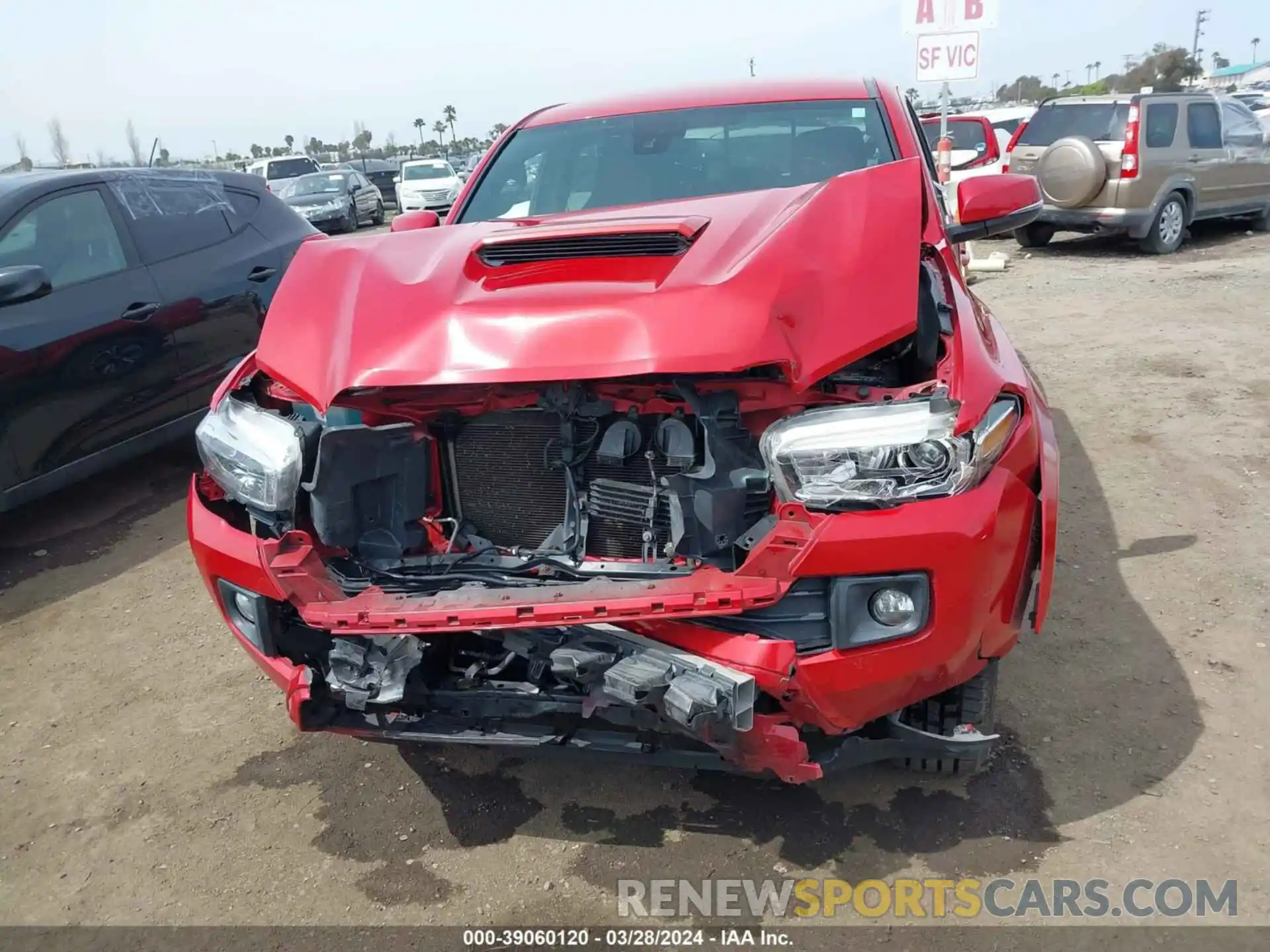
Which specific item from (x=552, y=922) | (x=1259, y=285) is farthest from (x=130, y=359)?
(x=1259, y=285)

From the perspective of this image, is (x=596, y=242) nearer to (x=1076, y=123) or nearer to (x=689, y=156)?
(x=689, y=156)

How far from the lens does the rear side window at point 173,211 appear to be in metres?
5.05

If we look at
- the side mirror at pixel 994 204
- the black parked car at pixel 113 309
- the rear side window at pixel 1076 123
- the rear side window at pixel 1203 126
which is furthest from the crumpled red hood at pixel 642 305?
the rear side window at pixel 1203 126

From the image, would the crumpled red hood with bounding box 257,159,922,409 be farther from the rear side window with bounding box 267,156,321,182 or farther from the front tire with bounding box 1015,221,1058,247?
the rear side window with bounding box 267,156,321,182

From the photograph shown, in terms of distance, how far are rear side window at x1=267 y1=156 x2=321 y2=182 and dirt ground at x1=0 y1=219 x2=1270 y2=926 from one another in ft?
74.9

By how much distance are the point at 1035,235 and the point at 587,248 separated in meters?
10.9

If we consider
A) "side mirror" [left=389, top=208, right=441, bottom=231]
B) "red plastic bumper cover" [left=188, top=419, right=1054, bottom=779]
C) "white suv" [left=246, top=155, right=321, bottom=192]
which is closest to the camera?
"red plastic bumper cover" [left=188, top=419, right=1054, bottom=779]

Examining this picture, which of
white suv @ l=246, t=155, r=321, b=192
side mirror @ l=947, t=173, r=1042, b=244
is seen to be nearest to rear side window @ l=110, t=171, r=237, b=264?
side mirror @ l=947, t=173, r=1042, b=244

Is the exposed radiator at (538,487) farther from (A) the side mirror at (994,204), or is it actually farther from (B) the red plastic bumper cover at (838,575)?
(A) the side mirror at (994,204)

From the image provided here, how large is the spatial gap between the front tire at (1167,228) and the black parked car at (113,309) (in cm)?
959

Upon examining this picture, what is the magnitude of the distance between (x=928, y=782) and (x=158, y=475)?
15.4 feet

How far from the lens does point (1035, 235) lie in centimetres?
1173

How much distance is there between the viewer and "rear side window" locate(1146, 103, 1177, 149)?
33.8 feet

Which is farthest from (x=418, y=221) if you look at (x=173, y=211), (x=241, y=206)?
(x=241, y=206)
